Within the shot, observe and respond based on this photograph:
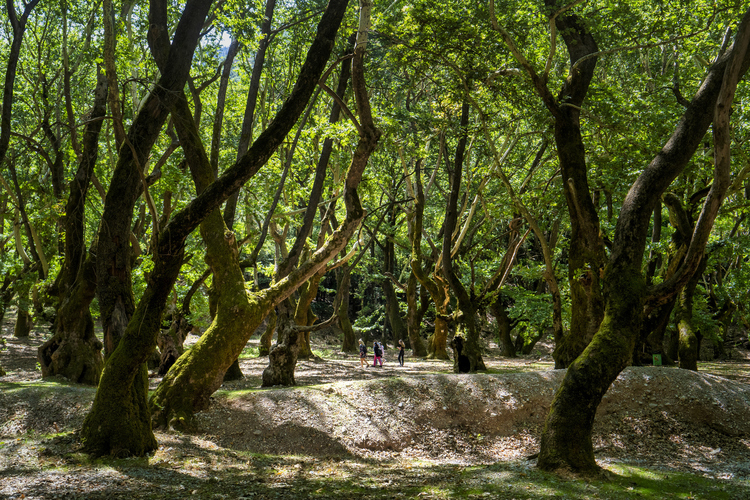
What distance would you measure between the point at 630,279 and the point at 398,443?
4649 millimetres

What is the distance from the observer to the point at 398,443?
8.90 m

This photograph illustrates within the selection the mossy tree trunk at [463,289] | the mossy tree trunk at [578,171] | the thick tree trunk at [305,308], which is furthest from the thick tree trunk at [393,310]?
the mossy tree trunk at [578,171]

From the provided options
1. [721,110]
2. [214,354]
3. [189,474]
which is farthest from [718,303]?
[189,474]

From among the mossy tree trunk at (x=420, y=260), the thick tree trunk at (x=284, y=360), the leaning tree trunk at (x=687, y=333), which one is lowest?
the thick tree trunk at (x=284, y=360)

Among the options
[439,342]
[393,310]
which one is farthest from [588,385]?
[393,310]

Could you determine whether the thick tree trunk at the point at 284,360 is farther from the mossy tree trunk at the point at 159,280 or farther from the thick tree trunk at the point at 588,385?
the thick tree trunk at the point at 588,385

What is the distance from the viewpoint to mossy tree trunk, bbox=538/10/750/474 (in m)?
5.89

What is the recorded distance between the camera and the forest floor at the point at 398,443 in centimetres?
537

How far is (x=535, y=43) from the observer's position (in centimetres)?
1436

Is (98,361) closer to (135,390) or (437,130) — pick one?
(135,390)

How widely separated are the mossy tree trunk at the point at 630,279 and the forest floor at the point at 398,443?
54cm

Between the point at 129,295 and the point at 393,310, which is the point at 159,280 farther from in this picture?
the point at 393,310

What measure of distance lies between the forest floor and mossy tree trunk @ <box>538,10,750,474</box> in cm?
54

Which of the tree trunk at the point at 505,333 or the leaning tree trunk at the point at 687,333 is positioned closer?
the leaning tree trunk at the point at 687,333
